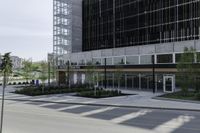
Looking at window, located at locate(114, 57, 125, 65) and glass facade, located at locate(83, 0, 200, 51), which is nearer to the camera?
window, located at locate(114, 57, 125, 65)

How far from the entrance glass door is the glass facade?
15.1 metres

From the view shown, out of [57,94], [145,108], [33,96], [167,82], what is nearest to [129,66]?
[167,82]

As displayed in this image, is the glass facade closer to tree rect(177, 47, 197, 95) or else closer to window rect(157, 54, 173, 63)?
window rect(157, 54, 173, 63)

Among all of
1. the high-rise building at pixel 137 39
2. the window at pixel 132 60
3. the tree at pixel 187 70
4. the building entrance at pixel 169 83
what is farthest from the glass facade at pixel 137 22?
the tree at pixel 187 70

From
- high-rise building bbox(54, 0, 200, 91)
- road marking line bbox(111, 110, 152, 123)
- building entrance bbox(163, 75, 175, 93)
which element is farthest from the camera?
high-rise building bbox(54, 0, 200, 91)

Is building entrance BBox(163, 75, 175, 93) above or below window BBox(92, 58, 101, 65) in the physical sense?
below

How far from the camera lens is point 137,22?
62.8 metres

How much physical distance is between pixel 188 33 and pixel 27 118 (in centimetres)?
4016

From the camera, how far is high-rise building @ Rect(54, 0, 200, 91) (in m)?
41.8

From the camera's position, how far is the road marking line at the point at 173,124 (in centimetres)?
1636

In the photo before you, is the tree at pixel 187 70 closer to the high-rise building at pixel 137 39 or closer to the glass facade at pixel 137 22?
the high-rise building at pixel 137 39

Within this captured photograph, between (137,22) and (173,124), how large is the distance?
46.5 meters

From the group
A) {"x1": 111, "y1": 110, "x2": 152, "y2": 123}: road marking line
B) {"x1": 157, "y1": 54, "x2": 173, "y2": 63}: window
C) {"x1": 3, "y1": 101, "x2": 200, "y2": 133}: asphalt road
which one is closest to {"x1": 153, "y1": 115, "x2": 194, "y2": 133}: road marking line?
{"x1": 3, "y1": 101, "x2": 200, "y2": 133}: asphalt road

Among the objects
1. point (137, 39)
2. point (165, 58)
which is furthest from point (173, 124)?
point (137, 39)
